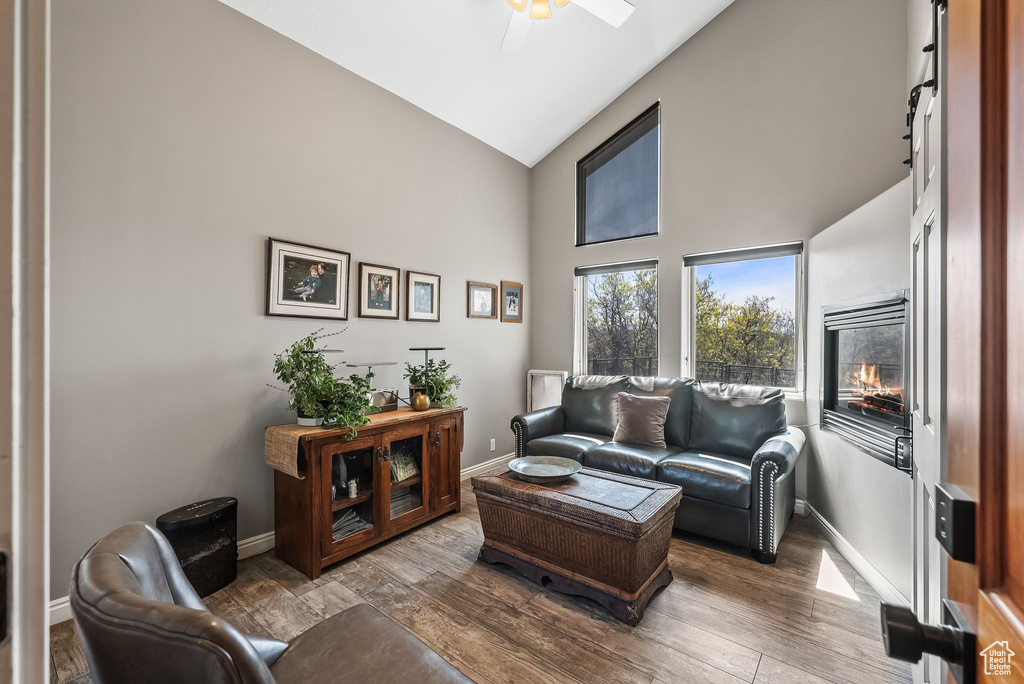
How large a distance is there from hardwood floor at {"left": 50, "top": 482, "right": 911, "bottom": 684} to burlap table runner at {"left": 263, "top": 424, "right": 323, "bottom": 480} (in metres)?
0.63

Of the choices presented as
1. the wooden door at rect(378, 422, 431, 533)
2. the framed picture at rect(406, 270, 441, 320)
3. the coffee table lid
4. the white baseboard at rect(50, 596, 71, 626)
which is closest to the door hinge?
the coffee table lid

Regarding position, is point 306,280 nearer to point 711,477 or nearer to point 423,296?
point 423,296

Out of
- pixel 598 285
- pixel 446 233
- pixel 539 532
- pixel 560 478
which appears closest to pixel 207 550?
pixel 539 532

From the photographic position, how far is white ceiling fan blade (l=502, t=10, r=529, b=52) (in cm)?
256

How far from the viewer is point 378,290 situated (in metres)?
3.40

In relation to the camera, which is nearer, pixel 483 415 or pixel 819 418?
pixel 819 418

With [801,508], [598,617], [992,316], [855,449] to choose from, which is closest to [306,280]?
[598,617]

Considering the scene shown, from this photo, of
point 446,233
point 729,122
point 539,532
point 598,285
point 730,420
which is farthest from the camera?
point 598,285

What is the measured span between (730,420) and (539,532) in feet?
5.91

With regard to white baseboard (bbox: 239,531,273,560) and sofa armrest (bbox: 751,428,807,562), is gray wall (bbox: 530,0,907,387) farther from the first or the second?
white baseboard (bbox: 239,531,273,560)

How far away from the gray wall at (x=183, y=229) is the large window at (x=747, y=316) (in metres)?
2.74

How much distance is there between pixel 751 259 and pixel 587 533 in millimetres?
2775

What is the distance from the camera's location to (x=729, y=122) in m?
3.66

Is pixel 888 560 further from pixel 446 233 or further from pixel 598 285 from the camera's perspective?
pixel 446 233
